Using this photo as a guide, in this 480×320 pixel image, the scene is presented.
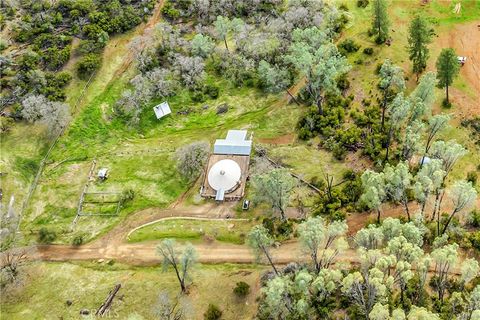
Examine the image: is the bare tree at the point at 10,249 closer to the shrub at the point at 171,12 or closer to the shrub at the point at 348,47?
the shrub at the point at 171,12

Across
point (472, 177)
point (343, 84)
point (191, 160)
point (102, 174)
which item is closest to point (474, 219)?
point (472, 177)

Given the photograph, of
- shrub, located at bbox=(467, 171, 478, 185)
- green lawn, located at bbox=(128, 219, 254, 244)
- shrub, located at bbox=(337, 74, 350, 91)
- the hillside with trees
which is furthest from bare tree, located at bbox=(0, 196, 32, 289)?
shrub, located at bbox=(467, 171, 478, 185)

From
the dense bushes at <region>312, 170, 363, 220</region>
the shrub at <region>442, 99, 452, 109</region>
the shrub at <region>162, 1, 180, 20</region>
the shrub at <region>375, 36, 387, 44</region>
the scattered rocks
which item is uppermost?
the shrub at <region>162, 1, 180, 20</region>

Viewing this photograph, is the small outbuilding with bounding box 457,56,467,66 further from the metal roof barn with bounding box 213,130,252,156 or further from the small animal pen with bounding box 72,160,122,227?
the small animal pen with bounding box 72,160,122,227

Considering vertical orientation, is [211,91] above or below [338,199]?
above

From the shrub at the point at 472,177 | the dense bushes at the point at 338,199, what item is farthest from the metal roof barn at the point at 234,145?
the shrub at the point at 472,177

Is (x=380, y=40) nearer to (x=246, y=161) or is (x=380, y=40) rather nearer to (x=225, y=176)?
(x=246, y=161)
